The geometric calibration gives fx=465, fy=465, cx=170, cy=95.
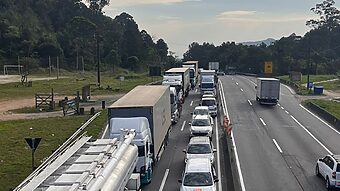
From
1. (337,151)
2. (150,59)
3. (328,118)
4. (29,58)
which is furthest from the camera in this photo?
(150,59)

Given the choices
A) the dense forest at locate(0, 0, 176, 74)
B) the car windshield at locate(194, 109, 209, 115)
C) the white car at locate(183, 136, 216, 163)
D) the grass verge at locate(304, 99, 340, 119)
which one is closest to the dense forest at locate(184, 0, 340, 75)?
the dense forest at locate(0, 0, 176, 74)

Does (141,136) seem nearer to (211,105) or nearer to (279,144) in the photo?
(279,144)

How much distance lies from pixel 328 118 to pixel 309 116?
282 centimetres

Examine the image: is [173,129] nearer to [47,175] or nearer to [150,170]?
[150,170]

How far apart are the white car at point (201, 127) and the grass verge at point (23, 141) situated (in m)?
8.49

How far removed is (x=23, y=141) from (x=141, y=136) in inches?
496

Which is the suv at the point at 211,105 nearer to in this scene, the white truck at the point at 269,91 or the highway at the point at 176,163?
the highway at the point at 176,163

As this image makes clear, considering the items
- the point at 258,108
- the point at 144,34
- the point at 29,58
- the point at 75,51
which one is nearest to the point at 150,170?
the point at 258,108

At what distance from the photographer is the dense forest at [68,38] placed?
102938 mm

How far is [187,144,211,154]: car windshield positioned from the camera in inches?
963

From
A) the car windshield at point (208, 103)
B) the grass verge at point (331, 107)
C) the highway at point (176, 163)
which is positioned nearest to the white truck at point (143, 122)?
the highway at point (176, 163)

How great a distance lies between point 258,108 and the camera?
47.4 m

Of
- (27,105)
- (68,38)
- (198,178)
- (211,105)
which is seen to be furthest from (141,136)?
(68,38)

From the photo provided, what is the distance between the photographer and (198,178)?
1948 cm
